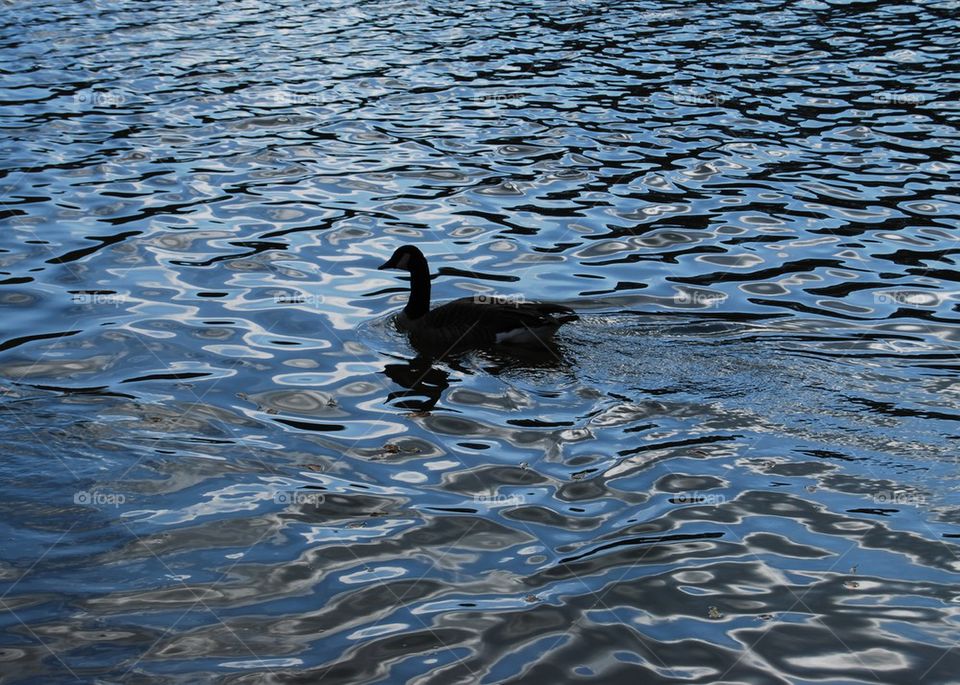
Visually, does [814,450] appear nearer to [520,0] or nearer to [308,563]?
[308,563]

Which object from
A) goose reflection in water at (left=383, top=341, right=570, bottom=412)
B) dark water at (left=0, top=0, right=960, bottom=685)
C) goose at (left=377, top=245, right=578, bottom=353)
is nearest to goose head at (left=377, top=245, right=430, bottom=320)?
goose at (left=377, top=245, right=578, bottom=353)

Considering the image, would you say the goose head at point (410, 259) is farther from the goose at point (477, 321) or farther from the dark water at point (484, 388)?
the dark water at point (484, 388)

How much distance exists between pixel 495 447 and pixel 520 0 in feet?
75.0

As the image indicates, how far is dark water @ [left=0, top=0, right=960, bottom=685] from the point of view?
6.42 meters

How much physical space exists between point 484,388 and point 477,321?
0.77 metres

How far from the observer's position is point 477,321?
10391mm

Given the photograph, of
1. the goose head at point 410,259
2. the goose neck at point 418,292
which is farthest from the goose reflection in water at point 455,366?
the goose head at point 410,259

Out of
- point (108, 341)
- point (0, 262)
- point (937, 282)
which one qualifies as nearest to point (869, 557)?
point (937, 282)

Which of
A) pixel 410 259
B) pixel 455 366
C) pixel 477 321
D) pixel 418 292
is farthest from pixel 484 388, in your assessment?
pixel 410 259

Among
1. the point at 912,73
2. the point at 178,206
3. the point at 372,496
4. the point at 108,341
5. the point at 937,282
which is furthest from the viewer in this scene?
the point at 912,73

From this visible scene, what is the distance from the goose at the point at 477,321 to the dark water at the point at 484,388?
0.73 ft

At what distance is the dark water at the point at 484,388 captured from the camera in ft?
21.1

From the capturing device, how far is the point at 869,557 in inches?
278

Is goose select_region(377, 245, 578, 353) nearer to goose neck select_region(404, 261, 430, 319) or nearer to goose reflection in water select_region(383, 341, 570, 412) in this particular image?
goose neck select_region(404, 261, 430, 319)
